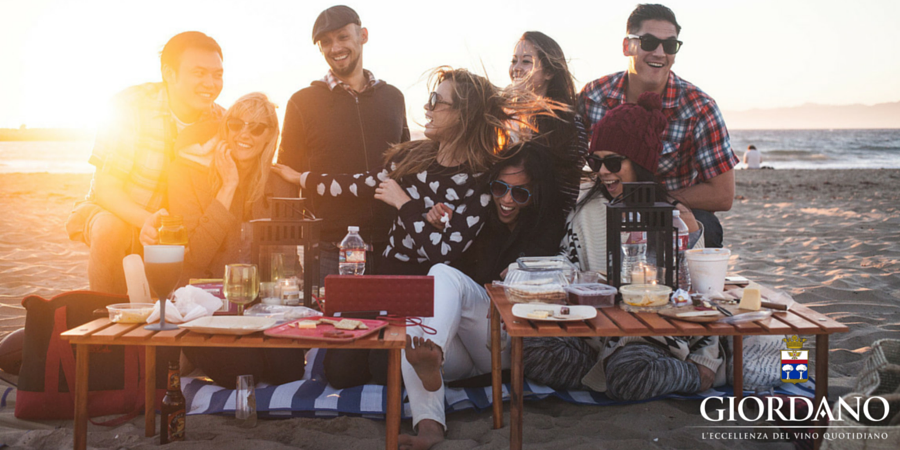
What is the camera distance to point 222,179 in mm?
3654

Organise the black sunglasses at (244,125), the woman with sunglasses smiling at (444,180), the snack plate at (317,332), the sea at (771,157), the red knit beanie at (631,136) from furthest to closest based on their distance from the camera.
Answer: the sea at (771,157), the black sunglasses at (244,125), the woman with sunglasses smiling at (444,180), the red knit beanie at (631,136), the snack plate at (317,332)

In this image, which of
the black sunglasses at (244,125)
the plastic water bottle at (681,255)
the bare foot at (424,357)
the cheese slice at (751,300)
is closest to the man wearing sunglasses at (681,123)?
the plastic water bottle at (681,255)

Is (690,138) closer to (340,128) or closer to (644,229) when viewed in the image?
(644,229)

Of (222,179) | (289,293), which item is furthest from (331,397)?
(222,179)

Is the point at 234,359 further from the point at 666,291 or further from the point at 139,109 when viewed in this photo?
the point at 666,291

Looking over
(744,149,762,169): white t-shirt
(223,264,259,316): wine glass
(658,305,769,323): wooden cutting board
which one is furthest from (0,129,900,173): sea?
(658,305,769,323): wooden cutting board

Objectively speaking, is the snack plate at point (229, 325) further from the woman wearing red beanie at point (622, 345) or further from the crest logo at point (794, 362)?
the crest logo at point (794, 362)

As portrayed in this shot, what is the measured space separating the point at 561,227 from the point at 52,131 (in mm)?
38546

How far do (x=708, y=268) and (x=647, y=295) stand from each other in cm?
38

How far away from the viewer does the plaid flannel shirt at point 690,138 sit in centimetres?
398

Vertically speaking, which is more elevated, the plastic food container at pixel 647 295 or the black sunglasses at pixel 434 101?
the black sunglasses at pixel 434 101

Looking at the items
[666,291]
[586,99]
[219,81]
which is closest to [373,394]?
[666,291]

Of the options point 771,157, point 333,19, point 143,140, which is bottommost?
point 143,140

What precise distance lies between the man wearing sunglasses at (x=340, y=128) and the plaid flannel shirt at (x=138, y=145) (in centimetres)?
75
